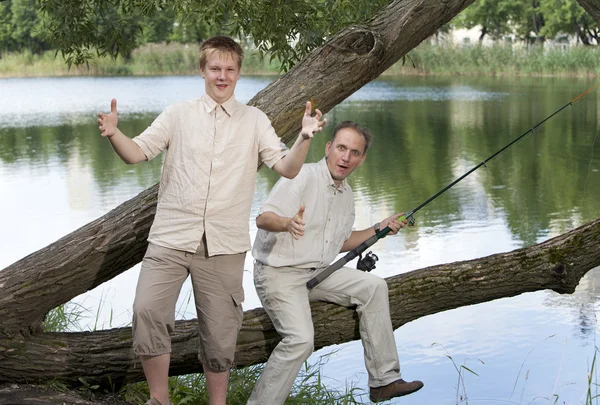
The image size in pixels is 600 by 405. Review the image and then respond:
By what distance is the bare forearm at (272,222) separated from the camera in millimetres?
4270

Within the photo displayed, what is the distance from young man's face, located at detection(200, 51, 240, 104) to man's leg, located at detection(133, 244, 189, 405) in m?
0.66

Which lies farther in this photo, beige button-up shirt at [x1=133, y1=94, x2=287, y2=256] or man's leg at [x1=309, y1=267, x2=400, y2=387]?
man's leg at [x1=309, y1=267, x2=400, y2=387]

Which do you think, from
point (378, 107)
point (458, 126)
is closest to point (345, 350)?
point (458, 126)

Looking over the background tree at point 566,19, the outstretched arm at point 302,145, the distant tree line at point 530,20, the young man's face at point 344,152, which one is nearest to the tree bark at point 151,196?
the young man's face at point 344,152

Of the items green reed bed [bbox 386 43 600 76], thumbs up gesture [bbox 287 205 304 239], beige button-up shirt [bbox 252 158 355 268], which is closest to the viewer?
thumbs up gesture [bbox 287 205 304 239]

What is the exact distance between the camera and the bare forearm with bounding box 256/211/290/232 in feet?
14.0

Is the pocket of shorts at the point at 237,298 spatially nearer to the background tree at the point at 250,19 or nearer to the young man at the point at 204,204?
the young man at the point at 204,204

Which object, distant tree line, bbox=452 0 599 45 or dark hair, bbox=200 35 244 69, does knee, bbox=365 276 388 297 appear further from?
distant tree line, bbox=452 0 599 45

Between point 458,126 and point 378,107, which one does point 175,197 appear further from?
point 378,107

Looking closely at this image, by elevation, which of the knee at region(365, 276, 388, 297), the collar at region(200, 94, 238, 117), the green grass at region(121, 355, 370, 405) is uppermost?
the collar at region(200, 94, 238, 117)

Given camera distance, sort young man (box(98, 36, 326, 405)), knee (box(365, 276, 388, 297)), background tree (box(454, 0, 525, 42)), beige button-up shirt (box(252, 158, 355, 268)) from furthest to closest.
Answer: background tree (box(454, 0, 525, 42)) → knee (box(365, 276, 388, 297)) → beige button-up shirt (box(252, 158, 355, 268)) → young man (box(98, 36, 326, 405))

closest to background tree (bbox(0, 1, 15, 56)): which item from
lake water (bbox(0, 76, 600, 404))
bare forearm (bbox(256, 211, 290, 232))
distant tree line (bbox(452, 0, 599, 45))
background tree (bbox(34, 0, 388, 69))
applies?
distant tree line (bbox(452, 0, 599, 45))

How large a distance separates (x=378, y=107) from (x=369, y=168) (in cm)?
1182

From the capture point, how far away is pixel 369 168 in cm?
1639
